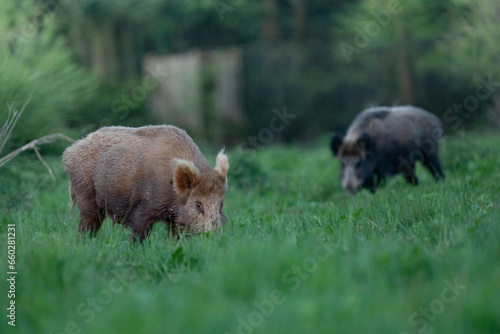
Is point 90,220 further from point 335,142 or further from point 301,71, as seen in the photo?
point 301,71

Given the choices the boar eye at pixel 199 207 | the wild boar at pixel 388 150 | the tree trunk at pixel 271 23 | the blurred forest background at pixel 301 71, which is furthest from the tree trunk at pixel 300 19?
the boar eye at pixel 199 207

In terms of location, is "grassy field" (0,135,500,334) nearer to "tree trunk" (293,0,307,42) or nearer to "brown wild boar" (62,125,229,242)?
"brown wild boar" (62,125,229,242)

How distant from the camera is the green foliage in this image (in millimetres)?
10359

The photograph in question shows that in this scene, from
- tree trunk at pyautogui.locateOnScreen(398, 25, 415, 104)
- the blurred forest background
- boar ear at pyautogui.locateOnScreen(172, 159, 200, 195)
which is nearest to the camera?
boar ear at pyautogui.locateOnScreen(172, 159, 200, 195)

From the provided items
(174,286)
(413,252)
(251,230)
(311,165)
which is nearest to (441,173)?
(311,165)

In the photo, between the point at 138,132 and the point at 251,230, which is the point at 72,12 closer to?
the point at 138,132

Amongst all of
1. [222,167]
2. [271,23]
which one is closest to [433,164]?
[222,167]

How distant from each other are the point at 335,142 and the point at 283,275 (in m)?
7.37

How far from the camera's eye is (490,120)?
2034cm

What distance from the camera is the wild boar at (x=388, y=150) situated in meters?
11.6

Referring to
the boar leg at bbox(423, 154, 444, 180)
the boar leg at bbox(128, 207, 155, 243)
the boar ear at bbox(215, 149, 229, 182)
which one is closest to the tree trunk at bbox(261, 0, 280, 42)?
the boar leg at bbox(423, 154, 444, 180)

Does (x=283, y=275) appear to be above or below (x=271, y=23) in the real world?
above

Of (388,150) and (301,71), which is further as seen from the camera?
(301,71)

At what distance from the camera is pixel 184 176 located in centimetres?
689
